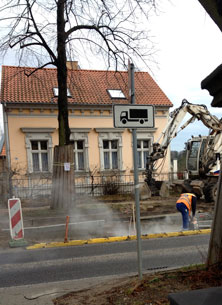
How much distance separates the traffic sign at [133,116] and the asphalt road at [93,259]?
2507 mm

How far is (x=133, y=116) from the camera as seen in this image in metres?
4.22

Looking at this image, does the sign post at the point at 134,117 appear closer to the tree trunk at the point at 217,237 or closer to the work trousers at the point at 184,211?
the tree trunk at the point at 217,237

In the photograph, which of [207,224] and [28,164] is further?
[28,164]

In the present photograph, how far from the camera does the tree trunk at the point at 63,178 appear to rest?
37.8 feet

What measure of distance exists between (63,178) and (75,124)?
310 inches

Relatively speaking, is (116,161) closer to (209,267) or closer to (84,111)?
(84,111)

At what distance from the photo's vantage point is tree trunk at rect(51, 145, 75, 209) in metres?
11.5

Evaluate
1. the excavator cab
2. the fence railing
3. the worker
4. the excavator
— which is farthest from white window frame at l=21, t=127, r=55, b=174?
the worker

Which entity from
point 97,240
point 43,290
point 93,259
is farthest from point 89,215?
point 43,290

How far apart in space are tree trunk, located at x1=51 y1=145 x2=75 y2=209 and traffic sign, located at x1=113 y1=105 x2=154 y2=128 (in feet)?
24.8

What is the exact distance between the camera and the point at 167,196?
571 inches

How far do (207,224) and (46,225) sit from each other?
16.9ft

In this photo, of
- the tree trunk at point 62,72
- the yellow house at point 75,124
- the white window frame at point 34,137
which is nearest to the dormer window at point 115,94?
the yellow house at point 75,124

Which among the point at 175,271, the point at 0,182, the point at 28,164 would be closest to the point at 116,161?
the point at 28,164
